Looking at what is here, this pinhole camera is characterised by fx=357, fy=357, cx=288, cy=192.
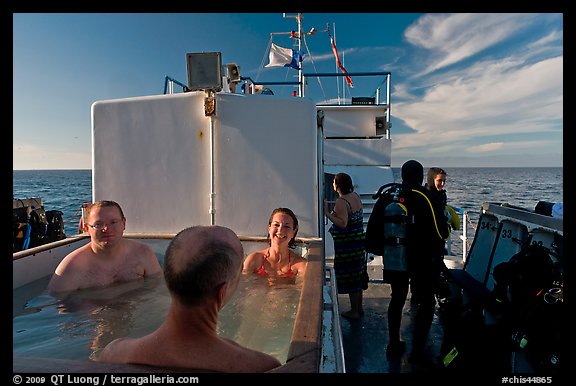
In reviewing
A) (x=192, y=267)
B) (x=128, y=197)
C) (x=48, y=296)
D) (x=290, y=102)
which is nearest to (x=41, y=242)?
(x=128, y=197)

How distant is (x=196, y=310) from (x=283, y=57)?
36.0 ft

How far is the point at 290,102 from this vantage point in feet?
14.8

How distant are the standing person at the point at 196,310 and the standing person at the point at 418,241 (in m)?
2.40

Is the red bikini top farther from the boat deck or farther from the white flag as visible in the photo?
the white flag

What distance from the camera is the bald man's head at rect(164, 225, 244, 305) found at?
1370 mm

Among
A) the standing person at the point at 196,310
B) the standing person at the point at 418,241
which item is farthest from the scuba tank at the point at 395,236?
the standing person at the point at 196,310

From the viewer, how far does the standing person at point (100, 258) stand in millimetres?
3449

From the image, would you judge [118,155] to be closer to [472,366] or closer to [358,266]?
[358,266]

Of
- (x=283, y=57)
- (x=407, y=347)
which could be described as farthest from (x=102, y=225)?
(x=283, y=57)

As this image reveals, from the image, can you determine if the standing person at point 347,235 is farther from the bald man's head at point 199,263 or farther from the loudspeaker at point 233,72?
the bald man's head at point 199,263

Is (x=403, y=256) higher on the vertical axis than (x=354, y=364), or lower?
higher

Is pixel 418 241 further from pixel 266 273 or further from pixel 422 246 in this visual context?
pixel 266 273

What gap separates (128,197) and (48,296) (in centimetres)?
157

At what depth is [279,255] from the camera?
3961 millimetres
